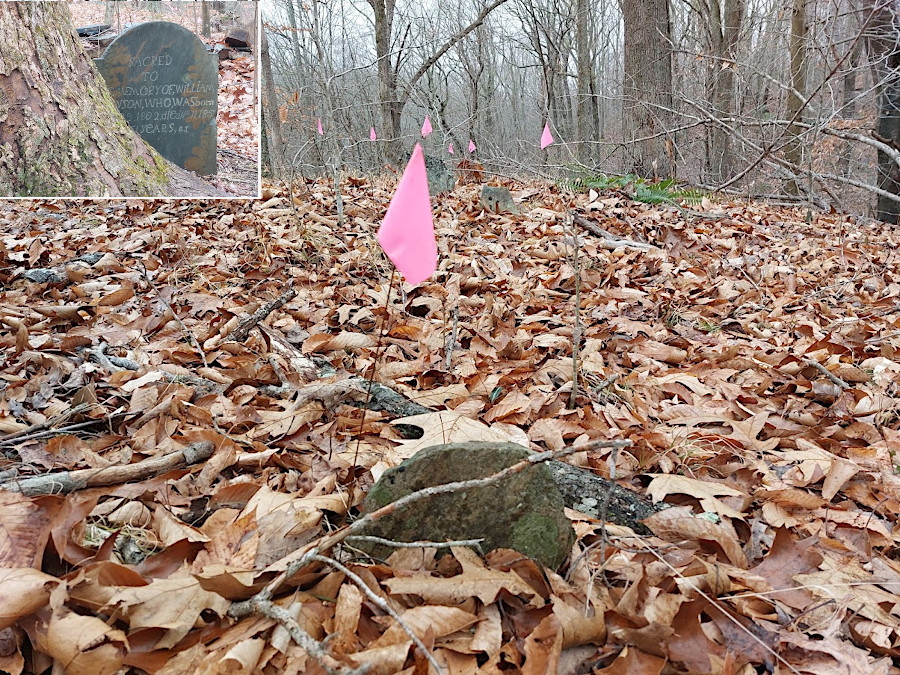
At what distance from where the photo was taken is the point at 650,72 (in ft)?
22.6

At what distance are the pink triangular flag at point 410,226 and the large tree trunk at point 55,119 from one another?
10.5 feet

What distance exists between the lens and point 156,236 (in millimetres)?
3572

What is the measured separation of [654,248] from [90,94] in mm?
3729

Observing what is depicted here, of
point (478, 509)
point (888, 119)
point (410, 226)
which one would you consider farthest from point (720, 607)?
point (888, 119)

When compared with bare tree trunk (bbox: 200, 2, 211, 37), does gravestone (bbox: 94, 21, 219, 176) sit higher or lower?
lower

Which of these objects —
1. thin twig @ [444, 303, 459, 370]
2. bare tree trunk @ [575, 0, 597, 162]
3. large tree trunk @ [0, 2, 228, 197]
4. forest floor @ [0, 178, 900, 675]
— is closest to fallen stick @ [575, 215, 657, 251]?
forest floor @ [0, 178, 900, 675]

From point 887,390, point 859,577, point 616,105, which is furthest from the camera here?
point 616,105

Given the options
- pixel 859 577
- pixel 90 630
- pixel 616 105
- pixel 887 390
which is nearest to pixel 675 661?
pixel 859 577

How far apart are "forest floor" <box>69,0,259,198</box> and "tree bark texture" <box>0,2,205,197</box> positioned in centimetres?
21

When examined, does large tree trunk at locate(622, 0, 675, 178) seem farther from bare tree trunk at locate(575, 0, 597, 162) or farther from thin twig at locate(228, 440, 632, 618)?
thin twig at locate(228, 440, 632, 618)

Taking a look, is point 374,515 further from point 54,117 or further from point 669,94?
point 669,94

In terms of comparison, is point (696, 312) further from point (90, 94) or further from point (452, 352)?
point (90, 94)

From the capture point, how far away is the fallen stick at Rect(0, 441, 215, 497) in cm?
129

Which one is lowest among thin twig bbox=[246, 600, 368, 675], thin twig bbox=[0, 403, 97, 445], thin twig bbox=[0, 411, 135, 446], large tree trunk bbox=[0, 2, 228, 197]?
thin twig bbox=[246, 600, 368, 675]
